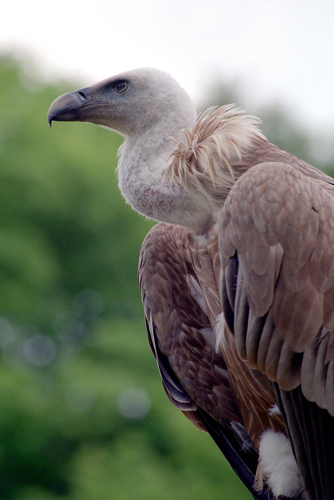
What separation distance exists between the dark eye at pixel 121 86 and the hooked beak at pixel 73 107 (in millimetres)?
137

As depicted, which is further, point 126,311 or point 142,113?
point 126,311

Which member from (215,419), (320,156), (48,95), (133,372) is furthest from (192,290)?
(320,156)

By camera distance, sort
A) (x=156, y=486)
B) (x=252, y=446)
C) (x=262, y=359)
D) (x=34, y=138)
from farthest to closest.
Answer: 1. (x=34, y=138)
2. (x=156, y=486)
3. (x=252, y=446)
4. (x=262, y=359)

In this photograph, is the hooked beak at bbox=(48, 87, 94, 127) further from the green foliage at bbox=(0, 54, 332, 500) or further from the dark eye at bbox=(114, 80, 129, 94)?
the green foliage at bbox=(0, 54, 332, 500)

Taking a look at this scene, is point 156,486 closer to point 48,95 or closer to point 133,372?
Answer: point 133,372

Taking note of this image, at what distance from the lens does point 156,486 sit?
31.8 feet

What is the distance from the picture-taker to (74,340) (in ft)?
52.2

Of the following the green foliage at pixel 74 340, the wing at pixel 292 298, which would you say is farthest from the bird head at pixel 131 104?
the green foliage at pixel 74 340

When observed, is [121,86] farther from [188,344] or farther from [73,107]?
[188,344]

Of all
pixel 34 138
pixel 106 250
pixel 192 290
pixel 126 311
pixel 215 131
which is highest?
pixel 215 131

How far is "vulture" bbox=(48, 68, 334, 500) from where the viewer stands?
9.38ft

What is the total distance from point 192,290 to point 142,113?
3.18 ft

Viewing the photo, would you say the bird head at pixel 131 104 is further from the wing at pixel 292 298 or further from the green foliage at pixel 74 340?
the green foliage at pixel 74 340

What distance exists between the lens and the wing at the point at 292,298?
9.31 ft
